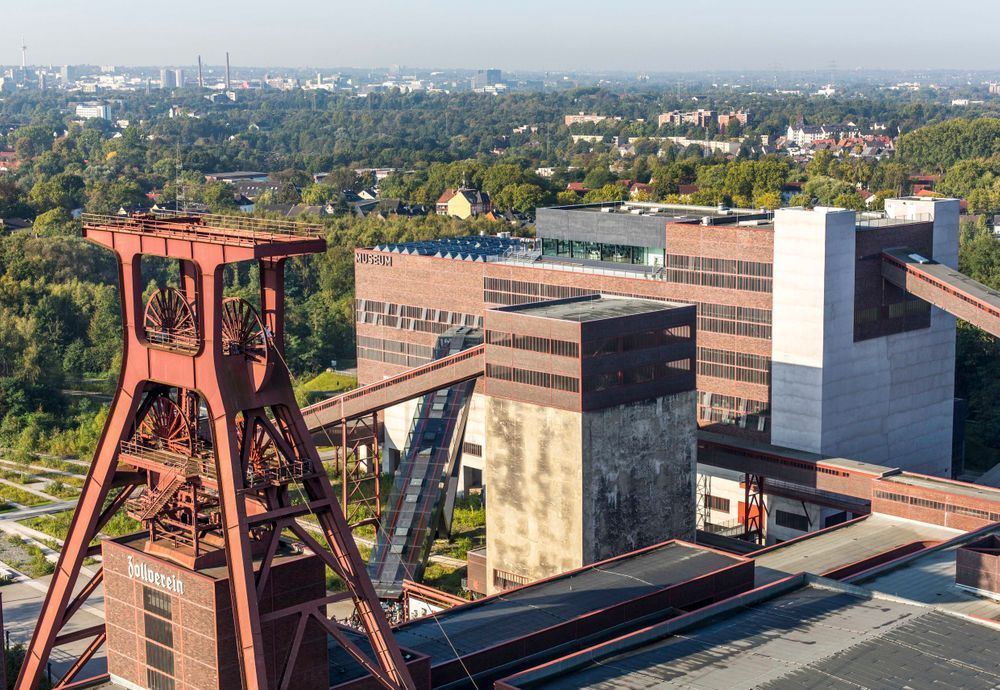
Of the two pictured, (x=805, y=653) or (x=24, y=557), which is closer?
(x=805, y=653)

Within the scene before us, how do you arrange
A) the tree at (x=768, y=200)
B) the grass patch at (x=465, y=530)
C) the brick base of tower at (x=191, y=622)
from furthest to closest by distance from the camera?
1. the tree at (x=768, y=200)
2. the grass patch at (x=465, y=530)
3. the brick base of tower at (x=191, y=622)

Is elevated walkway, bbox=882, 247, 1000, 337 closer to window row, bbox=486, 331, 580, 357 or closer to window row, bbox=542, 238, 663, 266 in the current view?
window row, bbox=542, 238, 663, 266

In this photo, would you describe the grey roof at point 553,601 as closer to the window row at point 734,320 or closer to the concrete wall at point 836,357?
the concrete wall at point 836,357

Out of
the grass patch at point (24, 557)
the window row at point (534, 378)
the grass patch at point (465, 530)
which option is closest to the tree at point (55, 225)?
the grass patch at point (24, 557)

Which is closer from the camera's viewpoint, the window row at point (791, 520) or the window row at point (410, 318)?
the window row at point (791, 520)

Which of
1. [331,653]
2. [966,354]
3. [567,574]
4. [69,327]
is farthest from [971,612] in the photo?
[69,327]

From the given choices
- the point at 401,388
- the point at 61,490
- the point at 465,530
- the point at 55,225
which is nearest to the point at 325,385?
the point at 61,490

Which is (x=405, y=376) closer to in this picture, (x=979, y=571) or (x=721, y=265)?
(x=721, y=265)
